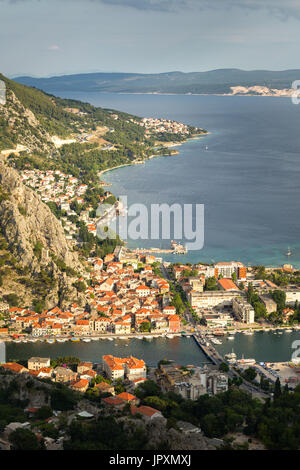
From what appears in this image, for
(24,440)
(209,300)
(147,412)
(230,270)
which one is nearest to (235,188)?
(230,270)

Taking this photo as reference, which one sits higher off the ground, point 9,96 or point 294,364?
point 9,96

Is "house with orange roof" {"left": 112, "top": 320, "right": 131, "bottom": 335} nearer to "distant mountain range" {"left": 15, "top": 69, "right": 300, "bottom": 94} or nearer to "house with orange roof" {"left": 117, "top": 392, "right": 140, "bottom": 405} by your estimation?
"house with orange roof" {"left": 117, "top": 392, "right": 140, "bottom": 405}

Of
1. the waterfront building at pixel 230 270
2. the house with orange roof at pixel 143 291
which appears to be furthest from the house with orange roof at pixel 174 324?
the waterfront building at pixel 230 270

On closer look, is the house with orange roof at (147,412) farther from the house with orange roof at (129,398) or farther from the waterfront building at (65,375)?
the waterfront building at (65,375)

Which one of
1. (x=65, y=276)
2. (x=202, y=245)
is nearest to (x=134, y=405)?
(x=65, y=276)

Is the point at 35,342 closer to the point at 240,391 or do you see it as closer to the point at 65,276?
the point at 65,276
